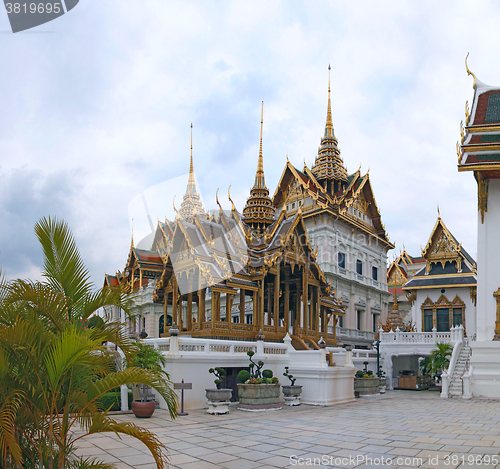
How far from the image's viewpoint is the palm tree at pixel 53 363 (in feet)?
15.2

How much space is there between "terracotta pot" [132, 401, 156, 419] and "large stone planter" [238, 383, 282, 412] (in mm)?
2829

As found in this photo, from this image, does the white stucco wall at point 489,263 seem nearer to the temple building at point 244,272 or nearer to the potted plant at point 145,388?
the temple building at point 244,272

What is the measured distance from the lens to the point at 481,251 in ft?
68.5

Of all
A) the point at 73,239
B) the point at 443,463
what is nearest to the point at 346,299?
the point at 443,463

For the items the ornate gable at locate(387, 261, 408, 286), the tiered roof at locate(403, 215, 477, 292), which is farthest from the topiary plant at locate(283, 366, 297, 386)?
the ornate gable at locate(387, 261, 408, 286)

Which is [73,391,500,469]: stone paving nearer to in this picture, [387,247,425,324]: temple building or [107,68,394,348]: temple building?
[107,68,394,348]: temple building

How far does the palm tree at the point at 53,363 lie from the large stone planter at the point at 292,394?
9.05 meters

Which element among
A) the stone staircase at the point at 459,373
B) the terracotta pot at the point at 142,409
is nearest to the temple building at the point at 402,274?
the stone staircase at the point at 459,373

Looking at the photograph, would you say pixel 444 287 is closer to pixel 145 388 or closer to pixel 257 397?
pixel 257 397

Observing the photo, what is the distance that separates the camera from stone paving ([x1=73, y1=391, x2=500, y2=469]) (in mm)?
6805

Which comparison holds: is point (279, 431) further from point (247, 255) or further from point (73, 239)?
point (247, 255)

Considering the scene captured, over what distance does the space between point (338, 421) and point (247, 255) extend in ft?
23.6

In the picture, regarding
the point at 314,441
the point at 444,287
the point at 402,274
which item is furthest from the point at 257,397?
the point at 402,274

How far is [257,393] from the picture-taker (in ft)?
42.0
